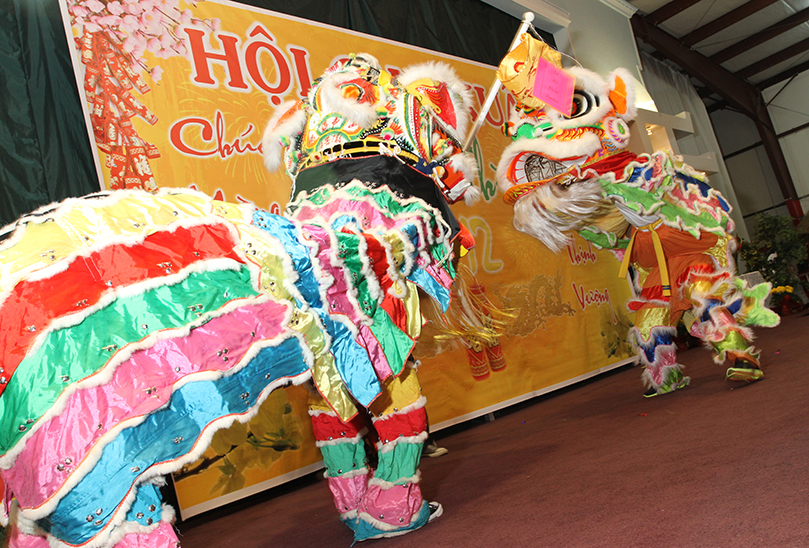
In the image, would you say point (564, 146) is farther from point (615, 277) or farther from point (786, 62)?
point (786, 62)

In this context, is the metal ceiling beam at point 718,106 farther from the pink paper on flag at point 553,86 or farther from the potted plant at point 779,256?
the pink paper on flag at point 553,86

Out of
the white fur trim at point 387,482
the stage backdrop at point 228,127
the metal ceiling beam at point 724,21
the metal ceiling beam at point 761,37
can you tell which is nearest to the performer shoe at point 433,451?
the stage backdrop at point 228,127

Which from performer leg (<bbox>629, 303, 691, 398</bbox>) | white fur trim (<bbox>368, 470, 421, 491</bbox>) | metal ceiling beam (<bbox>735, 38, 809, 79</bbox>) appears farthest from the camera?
metal ceiling beam (<bbox>735, 38, 809, 79</bbox>)

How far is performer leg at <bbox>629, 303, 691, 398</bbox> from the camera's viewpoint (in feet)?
8.79

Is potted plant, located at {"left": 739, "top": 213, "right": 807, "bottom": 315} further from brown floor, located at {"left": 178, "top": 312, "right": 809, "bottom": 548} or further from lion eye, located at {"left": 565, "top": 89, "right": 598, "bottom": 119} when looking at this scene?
lion eye, located at {"left": 565, "top": 89, "right": 598, "bottom": 119}

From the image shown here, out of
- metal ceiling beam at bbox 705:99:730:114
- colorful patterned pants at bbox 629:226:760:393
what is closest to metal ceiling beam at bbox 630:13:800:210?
metal ceiling beam at bbox 705:99:730:114

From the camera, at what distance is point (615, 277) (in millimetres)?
4809

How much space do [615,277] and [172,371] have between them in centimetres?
440

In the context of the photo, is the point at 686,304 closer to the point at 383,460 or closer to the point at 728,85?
the point at 383,460

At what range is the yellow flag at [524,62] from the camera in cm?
217

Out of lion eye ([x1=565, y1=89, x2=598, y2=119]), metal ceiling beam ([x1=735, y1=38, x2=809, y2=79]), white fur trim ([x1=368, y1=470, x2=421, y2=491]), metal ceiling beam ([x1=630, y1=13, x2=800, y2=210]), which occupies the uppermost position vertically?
metal ceiling beam ([x1=735, y1=38, x2=809, y2=79])

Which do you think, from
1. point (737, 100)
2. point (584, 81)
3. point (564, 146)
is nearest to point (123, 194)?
point (564, 146)

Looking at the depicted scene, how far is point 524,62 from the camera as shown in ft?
7.21

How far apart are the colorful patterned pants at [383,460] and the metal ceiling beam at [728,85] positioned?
6.63m
